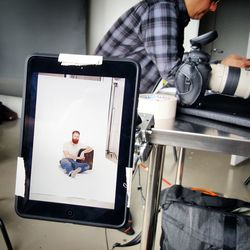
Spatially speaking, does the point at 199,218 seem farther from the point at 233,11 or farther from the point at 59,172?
the point at 233,11

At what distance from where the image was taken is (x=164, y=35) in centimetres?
107

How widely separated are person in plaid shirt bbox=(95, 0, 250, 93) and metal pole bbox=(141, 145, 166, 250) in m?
0.48

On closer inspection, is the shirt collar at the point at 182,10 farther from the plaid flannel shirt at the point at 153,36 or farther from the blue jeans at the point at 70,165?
the blue jeans at the point at 70,165

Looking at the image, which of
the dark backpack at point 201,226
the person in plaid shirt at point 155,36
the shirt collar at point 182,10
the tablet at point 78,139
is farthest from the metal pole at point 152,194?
the shirt collar at point 182,10

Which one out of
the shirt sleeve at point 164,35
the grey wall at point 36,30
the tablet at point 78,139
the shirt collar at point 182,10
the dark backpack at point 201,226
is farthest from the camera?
the grey wall at point 36,30

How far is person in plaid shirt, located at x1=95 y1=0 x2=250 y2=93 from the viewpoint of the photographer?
1.08 meters

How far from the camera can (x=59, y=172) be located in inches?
18.3

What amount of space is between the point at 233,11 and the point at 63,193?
3366 mm

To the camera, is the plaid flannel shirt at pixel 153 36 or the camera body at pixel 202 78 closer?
the camera body at pixel 202 78

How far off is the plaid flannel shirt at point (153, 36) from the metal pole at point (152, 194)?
49 cm

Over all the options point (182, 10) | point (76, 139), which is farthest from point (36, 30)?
point (76, 139)

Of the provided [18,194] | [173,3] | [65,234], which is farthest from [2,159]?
[18,194]

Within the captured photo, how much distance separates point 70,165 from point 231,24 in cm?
331

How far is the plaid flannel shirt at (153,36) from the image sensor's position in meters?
1.08
